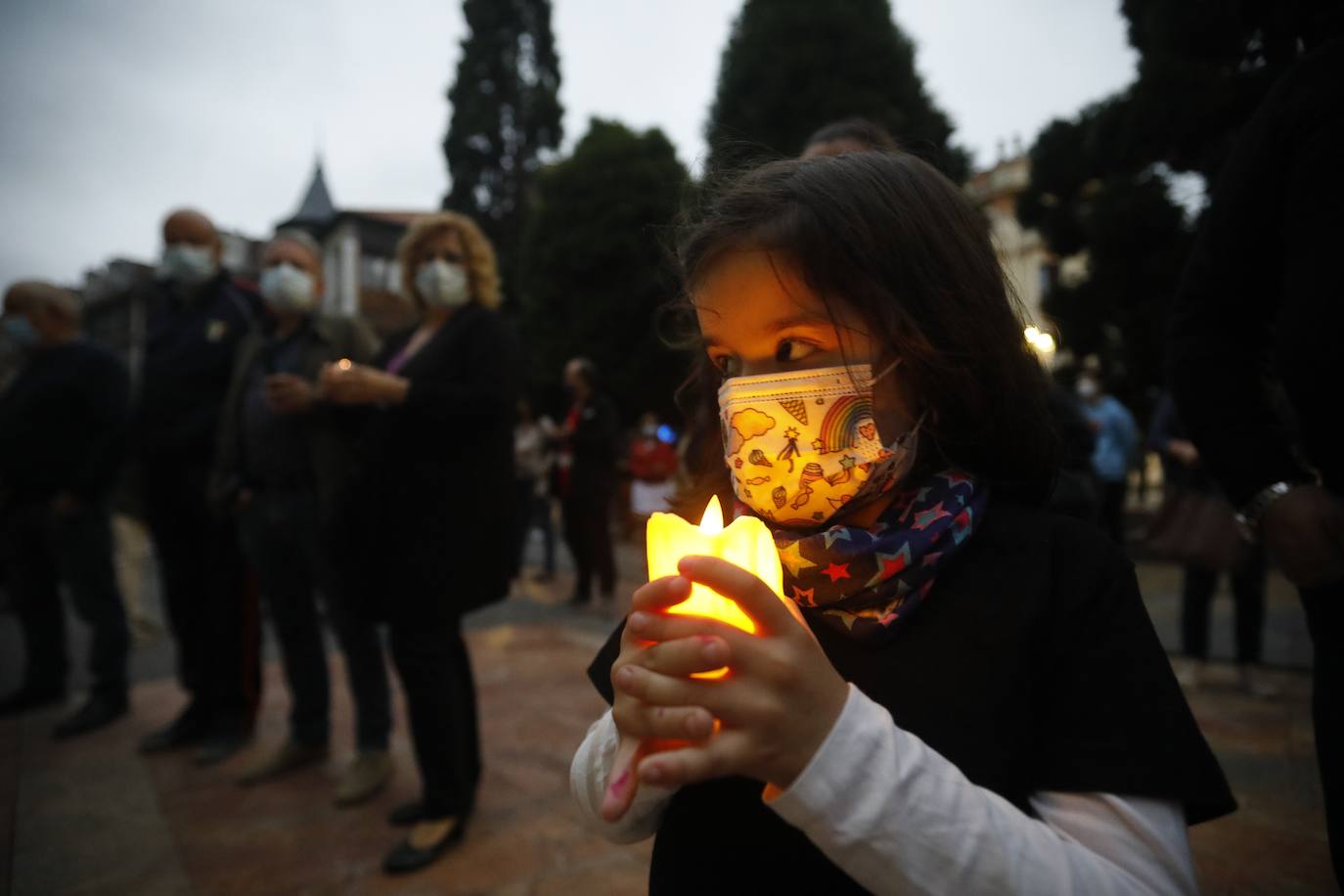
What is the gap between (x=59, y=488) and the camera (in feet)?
14.3

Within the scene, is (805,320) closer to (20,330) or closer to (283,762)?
(283,762)

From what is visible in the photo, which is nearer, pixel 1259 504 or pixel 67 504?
pixel 1259 504

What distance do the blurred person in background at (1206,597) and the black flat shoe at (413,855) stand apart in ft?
12.0

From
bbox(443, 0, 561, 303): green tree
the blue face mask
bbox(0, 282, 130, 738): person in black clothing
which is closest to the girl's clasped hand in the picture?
bbox(0, 282, 130, 738): person in black clothing

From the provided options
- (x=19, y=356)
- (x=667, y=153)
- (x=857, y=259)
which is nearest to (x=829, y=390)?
(x=857, y=259)

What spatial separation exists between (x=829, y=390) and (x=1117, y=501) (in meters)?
7.65

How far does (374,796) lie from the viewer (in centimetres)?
312

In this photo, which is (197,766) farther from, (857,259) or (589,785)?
(857,259)

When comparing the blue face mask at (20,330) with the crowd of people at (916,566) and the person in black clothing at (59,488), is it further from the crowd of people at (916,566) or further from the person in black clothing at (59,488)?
the crowd of people at (916,566)

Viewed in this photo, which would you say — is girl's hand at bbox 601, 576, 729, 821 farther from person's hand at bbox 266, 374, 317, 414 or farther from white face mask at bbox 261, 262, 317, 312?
white face mask at bbox 261, 262, 317, 312

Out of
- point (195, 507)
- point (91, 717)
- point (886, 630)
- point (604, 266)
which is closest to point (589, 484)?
point (195, 507)

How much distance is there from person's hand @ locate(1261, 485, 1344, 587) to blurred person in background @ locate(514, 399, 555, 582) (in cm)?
700

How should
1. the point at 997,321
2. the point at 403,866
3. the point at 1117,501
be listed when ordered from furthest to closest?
1. the point at 1117,501
2. the point at 403,866
3. the point at 997,321

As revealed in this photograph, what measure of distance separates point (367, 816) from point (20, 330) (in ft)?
11.9
